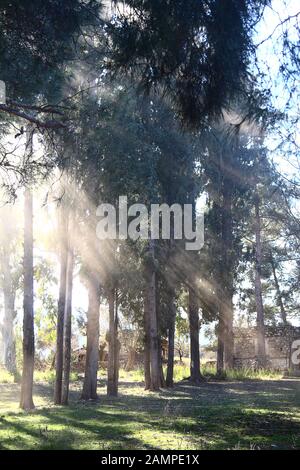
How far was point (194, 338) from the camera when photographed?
1020 inches

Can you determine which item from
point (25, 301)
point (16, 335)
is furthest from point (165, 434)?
point (16, 335)

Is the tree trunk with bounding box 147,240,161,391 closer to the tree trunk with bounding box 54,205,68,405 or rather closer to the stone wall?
the tree trunk with bounding box 54,205,68,405

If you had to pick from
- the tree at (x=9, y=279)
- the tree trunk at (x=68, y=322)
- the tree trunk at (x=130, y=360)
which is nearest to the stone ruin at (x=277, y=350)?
the tree trunk at (x=130, y=360)

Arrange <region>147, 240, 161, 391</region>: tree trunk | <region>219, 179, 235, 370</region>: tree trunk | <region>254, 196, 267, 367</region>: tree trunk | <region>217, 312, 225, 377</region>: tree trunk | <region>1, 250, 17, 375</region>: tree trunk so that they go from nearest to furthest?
<region>147, 240, 161, 391</region>: tree trunk < <region>219, 179, 235, 370</region>: tree trunk < <region>217, 312, 225, 377</region>: tree trunk < <region>254, 196, 267, 367</region>: tree trunk < <region>1, 250, 17, 375</region>: tree trunk

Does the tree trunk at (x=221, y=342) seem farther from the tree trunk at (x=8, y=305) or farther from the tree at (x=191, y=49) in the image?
the tree at (x=191, y=49)

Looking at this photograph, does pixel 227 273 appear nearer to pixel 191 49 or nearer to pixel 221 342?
pixel 221 342

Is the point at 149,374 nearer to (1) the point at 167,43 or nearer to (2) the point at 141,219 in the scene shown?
(2) the point at 141,219

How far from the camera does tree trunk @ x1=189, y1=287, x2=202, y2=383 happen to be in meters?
25.2

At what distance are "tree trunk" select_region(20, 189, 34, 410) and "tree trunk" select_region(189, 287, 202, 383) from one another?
1094 centimetres

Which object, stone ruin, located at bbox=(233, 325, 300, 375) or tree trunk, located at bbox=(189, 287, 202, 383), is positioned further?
stone ruin, located at bbox=(233, 325, 300, 375)

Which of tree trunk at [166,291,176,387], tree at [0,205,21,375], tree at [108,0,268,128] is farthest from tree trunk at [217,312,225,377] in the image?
tree at [108,0,268,128]

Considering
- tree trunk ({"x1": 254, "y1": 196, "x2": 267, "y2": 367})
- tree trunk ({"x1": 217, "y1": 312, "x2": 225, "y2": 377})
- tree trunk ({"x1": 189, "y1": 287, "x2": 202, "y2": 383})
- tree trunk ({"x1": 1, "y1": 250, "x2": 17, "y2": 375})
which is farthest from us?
tree trunk ({"x1": 1, "y1": 250, "x2": 17, "y2": 375})

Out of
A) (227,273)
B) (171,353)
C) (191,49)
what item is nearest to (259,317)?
(227,273)

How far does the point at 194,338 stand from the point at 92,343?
9.64m
